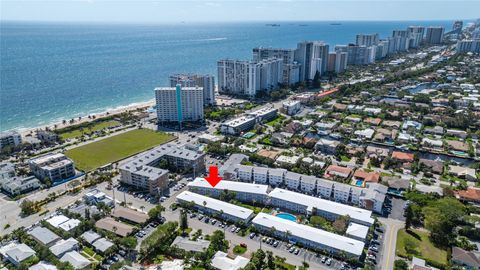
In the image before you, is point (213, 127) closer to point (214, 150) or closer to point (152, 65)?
point (214, 150)

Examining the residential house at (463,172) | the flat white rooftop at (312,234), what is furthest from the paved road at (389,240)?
the residential house at (463,172)

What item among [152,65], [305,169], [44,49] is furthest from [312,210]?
[44,49]

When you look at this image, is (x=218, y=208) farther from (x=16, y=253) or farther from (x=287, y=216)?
(x=16, y=253)

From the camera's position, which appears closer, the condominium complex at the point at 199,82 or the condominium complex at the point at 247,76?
the condominium complex at the point at 199,82

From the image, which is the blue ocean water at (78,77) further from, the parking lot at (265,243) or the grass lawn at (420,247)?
the grass lawn at (420,247)

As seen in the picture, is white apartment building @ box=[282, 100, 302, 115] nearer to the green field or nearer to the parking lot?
the green field

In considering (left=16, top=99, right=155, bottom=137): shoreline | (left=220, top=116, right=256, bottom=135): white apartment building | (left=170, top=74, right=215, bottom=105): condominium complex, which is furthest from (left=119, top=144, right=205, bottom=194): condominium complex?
(left=16, top=99, right=155, bottom=137): shoreline
